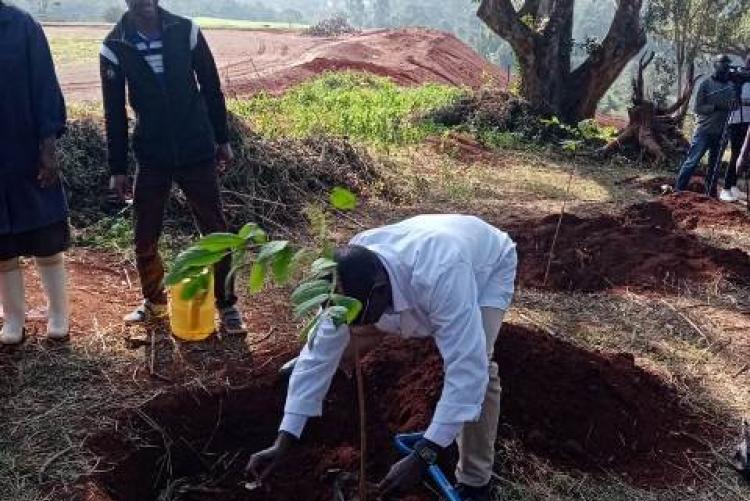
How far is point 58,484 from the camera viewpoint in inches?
101

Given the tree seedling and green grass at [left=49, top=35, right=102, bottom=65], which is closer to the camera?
the tree seedling

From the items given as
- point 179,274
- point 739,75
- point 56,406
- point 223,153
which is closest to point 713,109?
point 739,75

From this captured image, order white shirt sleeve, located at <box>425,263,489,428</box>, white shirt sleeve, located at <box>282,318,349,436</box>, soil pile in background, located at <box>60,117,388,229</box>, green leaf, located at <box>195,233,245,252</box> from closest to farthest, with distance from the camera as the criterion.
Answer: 1. green leaf, located at <box>195,233,245,252</box>
2. white shirt sleeve, located at <box>425,263,489,428</box>
3. white shirt sleeve, located at <box>282,318,349,436</box>
4. soil pile in background, located at <box>60,117,388,229</box>

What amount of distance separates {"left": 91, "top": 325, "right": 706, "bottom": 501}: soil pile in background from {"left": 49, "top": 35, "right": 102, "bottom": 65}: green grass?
16.6m

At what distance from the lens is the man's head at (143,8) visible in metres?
3.21

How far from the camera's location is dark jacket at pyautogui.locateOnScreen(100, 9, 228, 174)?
10.8ft

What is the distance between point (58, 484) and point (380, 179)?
191 inches

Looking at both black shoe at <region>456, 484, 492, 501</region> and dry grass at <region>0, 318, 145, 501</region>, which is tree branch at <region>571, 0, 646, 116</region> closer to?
dry grass at <region>0, 318, 145, 501</region>

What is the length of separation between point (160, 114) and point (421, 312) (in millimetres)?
1843

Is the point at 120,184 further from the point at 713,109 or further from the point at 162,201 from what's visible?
the point at 713,109

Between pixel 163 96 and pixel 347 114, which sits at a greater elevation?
pixel 163 96

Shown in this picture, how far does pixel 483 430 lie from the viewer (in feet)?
7.95

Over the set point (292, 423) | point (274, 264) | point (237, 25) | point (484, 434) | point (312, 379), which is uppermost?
point (274, 264)

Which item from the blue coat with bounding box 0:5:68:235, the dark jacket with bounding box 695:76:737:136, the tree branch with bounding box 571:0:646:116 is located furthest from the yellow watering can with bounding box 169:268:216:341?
the tree branch with bounding box 571:0:646:116
